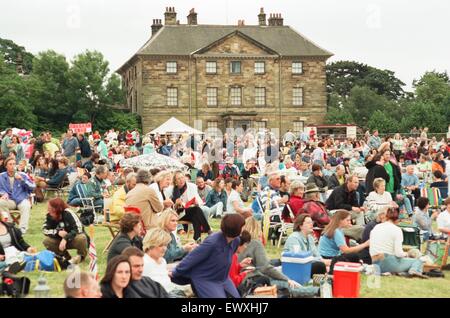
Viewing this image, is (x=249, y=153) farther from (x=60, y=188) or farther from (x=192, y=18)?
(x=192, y=18)

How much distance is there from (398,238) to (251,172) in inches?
552

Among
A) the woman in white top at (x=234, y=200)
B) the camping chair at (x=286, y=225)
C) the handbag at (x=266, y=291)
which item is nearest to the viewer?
the handbag at (x=266, y=291)

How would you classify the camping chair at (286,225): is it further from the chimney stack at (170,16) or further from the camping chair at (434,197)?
the chimney stack at (170,16)

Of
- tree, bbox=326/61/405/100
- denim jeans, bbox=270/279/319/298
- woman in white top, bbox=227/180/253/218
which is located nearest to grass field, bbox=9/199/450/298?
denim jeans, bbox=270/279/319/298

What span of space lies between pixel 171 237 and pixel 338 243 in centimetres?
256

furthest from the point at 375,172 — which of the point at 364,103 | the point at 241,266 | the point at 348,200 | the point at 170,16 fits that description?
the point at 364,103

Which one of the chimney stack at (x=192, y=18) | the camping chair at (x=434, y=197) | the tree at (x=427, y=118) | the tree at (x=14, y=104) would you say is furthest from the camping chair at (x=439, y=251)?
the chimney stack at (x=192, y=18)

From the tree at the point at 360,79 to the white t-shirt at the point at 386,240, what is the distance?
83880mm

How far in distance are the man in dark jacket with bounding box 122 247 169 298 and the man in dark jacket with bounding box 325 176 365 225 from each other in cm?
765

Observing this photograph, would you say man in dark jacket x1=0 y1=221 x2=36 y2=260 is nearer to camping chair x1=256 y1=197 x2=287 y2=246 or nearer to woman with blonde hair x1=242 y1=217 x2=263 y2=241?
woman with blonde hair x1=242 y1=217 x2=263 y2=241

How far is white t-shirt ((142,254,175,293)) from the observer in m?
9.33

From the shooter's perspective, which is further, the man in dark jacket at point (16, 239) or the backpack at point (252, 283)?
the man in dark jacket at point (16, 239)

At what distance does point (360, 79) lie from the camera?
9712 centimetres

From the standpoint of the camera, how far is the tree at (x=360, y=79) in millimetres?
96062
